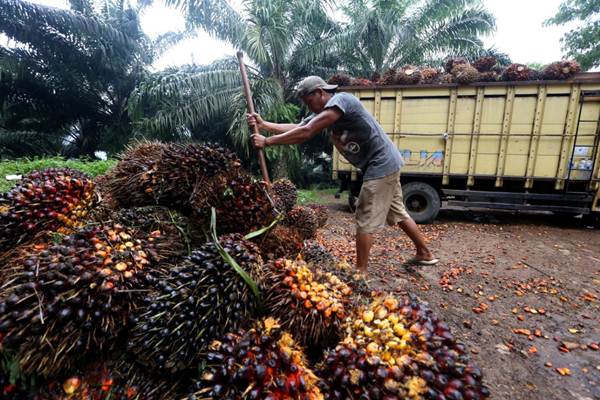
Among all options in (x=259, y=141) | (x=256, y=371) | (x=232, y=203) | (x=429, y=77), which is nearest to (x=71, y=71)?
(x=429, y=77)

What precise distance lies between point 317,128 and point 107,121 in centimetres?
1288

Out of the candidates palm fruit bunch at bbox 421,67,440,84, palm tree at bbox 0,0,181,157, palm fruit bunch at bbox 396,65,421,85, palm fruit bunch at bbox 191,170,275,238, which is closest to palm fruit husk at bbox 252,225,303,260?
palm fruit bunch at bbox 191,170,275,238

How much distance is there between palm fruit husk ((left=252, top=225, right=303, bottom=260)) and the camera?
1504mm

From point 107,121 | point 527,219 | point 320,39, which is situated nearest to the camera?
point 527,219

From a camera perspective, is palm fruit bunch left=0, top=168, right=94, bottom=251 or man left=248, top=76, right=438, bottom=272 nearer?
palm fruit bunch left=0, top=168, right=94, bottom=251

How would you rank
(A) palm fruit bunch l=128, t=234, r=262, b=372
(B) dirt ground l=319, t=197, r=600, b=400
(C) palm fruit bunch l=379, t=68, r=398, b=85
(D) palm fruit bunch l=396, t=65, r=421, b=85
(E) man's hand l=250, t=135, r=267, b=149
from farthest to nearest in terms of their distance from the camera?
(C) palm fruit bunch l=379, t=68, r=398, b=85, (D) palm fruit bunch l=396, t=65, r=421, b=85, (E) man's hand l=250, t=135, r=267, b=149, (B) dirt ground l=319, t=197, r=600, b=400, (A) palm fruit bunch l=128, t=234, r=262, b=372

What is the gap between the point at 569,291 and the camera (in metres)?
2.90

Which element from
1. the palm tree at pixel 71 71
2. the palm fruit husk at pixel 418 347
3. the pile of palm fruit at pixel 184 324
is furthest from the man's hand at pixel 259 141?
the palm tree at pixel 71 71

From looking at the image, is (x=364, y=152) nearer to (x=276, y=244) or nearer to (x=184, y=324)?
(x=276, y=244)

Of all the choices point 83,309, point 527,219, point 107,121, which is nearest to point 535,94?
point 527,219

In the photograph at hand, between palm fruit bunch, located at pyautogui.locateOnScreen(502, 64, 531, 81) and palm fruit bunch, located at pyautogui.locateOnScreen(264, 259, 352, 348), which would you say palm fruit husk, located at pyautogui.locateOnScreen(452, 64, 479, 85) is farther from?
palm fruit bunch, located at pyautogui.locateOnScreen(264, 259, 352, 348)

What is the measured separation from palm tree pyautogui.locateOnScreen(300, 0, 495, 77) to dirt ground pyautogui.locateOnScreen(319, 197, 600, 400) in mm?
6866

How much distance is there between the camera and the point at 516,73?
17.9ft

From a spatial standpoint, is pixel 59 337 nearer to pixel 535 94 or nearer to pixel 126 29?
pixel 535 94
